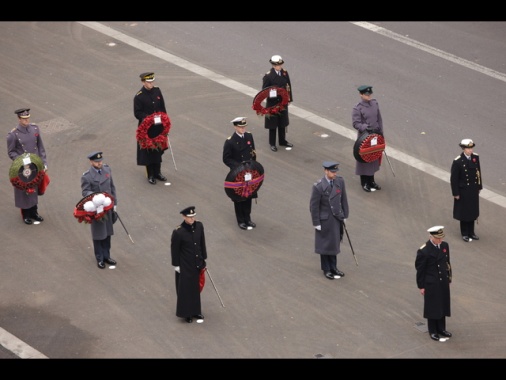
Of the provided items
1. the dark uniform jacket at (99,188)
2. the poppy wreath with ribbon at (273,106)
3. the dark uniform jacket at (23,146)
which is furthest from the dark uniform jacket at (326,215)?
the dark uniform jacket at (23,146)

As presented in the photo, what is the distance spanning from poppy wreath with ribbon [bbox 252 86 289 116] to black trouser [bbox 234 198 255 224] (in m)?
3.23

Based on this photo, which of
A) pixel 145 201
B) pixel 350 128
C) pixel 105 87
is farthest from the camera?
pixel 105 87

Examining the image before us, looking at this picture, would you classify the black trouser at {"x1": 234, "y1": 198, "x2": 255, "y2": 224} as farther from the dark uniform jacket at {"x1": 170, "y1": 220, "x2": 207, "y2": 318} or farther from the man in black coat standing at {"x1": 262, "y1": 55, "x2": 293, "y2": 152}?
the man in black coat standing at {"x1": 262, "y1": 55, "x2": 293, "y2": 152}

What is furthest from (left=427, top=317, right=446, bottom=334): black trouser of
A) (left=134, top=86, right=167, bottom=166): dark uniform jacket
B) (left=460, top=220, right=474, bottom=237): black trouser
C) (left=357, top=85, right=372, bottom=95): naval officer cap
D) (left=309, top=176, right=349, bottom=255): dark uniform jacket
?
(left=134, top=86, right=167, bottom=166): dark uniform jacket

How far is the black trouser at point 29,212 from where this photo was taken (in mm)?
24344

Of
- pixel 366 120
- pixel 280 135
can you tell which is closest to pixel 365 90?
pixel 366 120

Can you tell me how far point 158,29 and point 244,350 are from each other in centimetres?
1447

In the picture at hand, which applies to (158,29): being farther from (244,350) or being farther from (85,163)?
(244,350)

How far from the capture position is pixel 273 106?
2670 centimetres

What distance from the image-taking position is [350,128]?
91.6 feet

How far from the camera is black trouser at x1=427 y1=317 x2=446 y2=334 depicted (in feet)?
67.5

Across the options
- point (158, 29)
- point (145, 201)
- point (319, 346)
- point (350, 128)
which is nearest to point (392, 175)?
point (350, 128)

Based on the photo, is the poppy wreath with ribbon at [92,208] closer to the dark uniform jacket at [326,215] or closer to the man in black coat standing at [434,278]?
the dark uniform jacket at [326,215]

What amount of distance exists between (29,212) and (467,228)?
7727 millimetres
